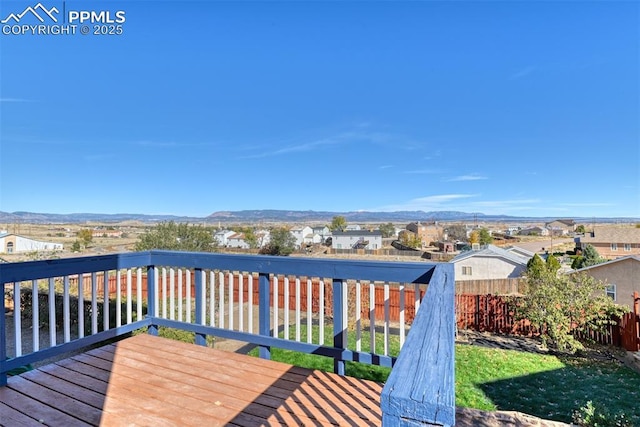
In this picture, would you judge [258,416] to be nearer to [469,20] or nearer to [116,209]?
[469,20]

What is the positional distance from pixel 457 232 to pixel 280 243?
3082 cm

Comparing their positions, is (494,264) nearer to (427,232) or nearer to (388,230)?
(427,232)

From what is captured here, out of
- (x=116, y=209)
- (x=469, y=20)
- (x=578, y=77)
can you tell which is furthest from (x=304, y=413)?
(x=116, y=209)

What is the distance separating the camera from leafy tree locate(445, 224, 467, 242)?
4844 cm

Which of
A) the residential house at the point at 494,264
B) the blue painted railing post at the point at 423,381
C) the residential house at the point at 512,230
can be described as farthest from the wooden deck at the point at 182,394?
the residential house at the point at 512,230

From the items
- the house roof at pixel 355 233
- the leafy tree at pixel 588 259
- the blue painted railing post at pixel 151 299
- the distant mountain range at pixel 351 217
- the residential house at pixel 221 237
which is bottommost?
the leafy tree at pixel 588 259

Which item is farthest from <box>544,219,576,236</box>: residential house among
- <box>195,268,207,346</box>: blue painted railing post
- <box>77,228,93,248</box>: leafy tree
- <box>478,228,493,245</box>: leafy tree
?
<box>195,268,207,346</box>: blue painted railing post

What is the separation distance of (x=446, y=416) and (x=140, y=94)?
924 inches

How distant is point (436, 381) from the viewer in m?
0.63

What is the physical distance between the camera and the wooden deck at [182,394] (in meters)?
1.88

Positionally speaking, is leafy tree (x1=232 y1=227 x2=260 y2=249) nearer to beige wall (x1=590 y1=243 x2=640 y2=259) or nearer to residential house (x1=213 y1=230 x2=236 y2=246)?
residential house (x1=213 y1=230 x2=236 y2=246)

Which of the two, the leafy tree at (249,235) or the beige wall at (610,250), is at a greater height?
the leafy tree at (249,235)

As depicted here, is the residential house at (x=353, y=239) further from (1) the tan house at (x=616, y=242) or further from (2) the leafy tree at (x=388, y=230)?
(1) the tan house at (x=616, y=242)

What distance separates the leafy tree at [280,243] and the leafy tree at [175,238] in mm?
12318
